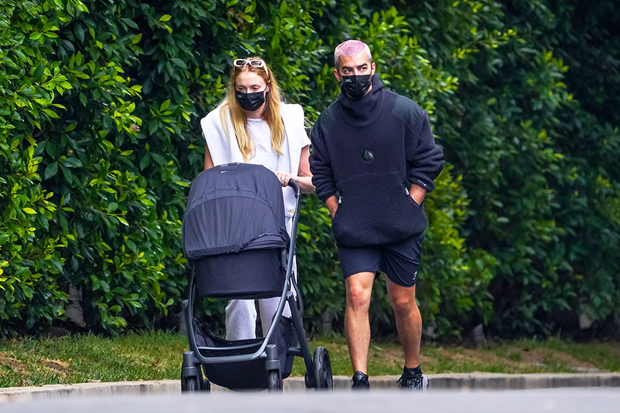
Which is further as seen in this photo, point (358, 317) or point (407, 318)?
point (407, 318)

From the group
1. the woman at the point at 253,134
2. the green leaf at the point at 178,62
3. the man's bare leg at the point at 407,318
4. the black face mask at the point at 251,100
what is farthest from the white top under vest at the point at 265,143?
the green leaf at the point at 178,62

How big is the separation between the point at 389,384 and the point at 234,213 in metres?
2.55

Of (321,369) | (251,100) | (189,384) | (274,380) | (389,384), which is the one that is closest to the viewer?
(274,380)

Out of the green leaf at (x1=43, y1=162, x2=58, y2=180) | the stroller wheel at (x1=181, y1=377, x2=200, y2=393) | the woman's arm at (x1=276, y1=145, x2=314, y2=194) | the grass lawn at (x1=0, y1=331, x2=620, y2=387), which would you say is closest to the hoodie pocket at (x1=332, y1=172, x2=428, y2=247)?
the woman's arm at (x1=276, y1=145, x2=314, y2=194)

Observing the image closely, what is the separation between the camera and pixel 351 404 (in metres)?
2.59

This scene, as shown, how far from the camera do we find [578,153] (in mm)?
11555

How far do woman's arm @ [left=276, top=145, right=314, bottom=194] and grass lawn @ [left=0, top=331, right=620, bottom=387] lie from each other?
4.67 feet

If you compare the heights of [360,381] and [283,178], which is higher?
[283,178]

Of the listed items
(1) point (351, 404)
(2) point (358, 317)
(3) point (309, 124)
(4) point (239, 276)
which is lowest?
(1) point (351, 404)

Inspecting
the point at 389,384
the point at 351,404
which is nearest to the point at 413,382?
the point at 389,384

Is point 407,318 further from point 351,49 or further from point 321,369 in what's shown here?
point 351,49

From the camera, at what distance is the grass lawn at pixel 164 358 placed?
6379 millimetres

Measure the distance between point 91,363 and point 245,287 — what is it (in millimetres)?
1841

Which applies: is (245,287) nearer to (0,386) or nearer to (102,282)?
(0,386)
